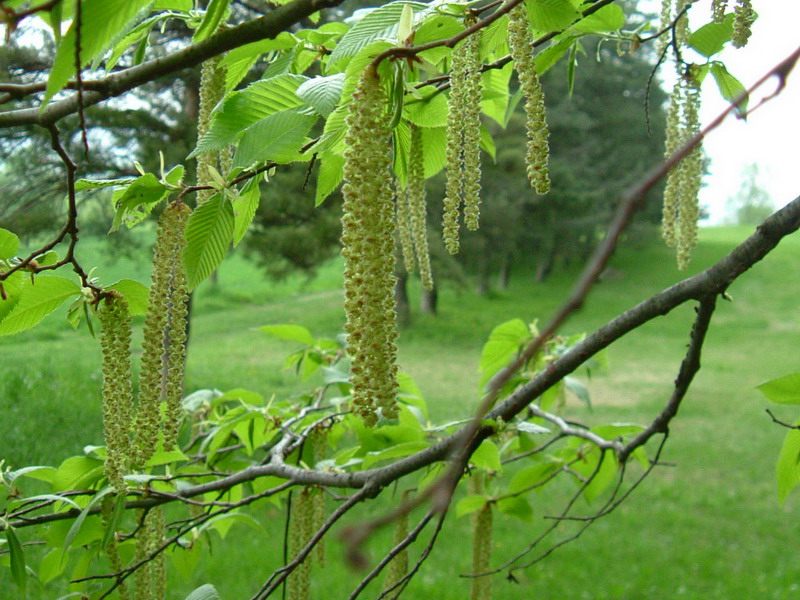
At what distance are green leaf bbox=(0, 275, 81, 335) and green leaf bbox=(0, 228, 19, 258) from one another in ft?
0.12

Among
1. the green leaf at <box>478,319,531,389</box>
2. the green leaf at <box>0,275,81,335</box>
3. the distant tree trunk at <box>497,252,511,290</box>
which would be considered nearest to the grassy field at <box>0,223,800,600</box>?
the green leaf at <box>0,275,81,335</box>

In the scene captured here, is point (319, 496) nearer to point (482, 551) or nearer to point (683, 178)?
point (482, 551)

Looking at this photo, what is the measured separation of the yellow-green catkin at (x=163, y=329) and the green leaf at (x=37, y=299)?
0.43 feet

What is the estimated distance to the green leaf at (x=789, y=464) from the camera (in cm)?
100

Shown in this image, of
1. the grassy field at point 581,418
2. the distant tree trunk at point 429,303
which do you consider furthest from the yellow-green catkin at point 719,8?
the distant tree trunk at point 429,303

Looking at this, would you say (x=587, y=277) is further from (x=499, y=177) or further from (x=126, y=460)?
(x=499, y=177)

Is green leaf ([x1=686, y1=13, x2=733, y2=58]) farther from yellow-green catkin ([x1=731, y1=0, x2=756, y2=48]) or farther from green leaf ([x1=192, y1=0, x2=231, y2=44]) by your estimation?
green leaf ([x1=192, y1=0, x2=231, y2=44])

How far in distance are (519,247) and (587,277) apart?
30.6 ft

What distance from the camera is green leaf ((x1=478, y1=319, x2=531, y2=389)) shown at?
1.51m

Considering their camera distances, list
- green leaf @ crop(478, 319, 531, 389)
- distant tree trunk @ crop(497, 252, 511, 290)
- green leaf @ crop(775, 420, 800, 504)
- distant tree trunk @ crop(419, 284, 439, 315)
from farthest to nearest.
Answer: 1. distant tree trunk @ crop(497, 252, 511, 290)
2. distant tree trunk @ crop(419, 284, 439, 315)
3. green leaf @ crop(478, 319, 531, 389)
4. green leaf @ crop(775, 420, 800, 504)

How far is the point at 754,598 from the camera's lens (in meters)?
2.56

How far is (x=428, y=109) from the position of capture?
84 cm

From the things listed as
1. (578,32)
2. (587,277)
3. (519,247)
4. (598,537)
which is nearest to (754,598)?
(598,537)

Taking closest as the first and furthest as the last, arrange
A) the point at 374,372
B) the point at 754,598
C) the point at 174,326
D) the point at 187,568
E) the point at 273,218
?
the point at 374,372, the point at 174,326, the point at 187,568, the point at 754,598, the point at 273,218
